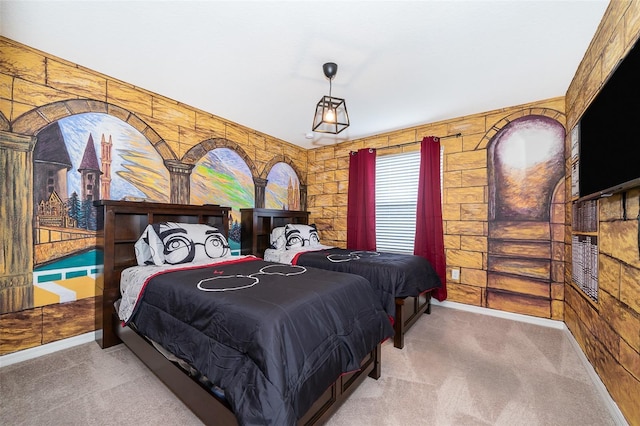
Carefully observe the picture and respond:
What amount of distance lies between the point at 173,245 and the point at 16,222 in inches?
44.0

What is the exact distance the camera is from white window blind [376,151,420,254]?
3.77 metres

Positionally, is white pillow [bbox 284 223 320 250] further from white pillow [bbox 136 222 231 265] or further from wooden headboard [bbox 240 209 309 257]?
white pillow [bbox 136 222 231 265]

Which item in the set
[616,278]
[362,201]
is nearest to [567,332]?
[616,278]

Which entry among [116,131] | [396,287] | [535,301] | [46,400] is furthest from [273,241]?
[535,301]

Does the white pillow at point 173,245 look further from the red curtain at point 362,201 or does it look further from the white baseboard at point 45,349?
the red curtain at point 362,201

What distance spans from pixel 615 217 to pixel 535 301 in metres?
1.76

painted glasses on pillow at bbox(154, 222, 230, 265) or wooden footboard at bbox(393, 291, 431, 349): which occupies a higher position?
painted glasses on pillow at bbox(154, 222, 230, 265)

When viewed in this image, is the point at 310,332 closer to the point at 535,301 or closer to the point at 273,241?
the point at 273,241

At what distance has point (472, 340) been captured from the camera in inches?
97.2

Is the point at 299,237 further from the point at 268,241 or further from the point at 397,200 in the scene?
the point at 397,200

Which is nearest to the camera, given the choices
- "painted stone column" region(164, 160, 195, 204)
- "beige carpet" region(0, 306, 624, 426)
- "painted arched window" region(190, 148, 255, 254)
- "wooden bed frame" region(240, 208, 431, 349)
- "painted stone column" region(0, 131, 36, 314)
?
"beige carpet" region(0, 306, 624, 426)

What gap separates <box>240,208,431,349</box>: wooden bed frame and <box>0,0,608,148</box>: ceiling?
1576mm

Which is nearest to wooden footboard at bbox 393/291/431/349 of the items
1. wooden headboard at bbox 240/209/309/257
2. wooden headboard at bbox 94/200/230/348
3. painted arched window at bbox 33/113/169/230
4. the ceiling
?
wooden headboard at bbox 240/209/309/257

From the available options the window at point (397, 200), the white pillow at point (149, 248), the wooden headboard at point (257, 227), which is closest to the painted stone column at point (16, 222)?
the white pillow at point (149, 248)
